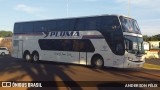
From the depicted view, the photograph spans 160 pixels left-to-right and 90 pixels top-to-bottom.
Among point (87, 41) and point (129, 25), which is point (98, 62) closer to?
point (87, 41)

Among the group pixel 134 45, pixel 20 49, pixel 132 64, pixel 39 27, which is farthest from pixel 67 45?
pixel 20 49

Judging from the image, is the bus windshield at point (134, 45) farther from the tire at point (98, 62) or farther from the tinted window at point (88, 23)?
the tinted window at point (88, 23)

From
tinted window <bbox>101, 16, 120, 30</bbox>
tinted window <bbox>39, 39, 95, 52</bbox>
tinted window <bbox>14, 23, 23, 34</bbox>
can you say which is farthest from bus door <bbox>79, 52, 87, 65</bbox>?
tinted window <bbox>14, 23, 23, 34</bbox>

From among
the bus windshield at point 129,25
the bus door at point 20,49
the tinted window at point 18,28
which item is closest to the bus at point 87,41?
the bus windshield at point 129,25

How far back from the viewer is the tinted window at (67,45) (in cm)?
2459

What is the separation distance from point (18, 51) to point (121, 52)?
1367 centimetres

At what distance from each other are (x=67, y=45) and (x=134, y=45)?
6.26 m

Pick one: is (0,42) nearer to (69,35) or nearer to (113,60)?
(69,35)

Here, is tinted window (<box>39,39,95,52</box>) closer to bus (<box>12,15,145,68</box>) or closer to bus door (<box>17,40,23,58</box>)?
bus (<box>12,15,145,68</box>)

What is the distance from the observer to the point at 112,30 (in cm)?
2262

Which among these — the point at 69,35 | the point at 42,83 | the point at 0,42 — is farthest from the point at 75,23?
the point at 0,42

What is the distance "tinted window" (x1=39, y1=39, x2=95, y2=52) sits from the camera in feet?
80.7

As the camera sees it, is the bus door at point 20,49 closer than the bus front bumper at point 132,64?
No

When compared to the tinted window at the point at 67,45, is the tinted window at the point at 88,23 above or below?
above
